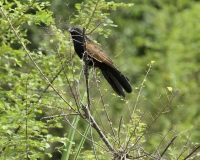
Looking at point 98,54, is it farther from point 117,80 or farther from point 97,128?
point 97,128

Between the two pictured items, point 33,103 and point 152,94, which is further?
point 152,94

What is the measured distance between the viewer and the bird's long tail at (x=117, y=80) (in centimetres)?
345

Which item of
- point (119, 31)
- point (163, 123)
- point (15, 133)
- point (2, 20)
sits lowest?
point (163, 123)

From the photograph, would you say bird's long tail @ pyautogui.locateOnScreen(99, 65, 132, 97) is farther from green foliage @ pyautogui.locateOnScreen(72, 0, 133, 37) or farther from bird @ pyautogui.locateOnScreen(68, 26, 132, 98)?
green foliage @ pyautogui.locateOnScreen(72, 0, 133, 37)

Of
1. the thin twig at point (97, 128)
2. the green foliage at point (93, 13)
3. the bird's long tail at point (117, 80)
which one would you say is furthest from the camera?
the green foliage at point (93, 13)

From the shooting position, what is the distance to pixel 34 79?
4.16 m

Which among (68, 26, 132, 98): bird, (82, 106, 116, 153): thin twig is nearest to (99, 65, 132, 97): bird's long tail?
(68, 26, 132, 98): bird

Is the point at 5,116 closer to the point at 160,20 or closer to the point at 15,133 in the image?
the point at 15,133

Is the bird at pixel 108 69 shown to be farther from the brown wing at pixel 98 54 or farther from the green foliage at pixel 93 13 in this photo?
the green foliage at pixel 93 13

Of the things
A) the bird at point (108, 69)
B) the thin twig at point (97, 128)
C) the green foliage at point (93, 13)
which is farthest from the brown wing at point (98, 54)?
the thin twig at point (97, 128)

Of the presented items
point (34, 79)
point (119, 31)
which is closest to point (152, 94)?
point (119, 31)

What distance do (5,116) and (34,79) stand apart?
0.46 metres

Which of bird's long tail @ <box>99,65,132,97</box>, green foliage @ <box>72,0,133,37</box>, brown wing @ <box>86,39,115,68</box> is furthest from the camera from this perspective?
green foliage @ <box>72,0,133,37</box>

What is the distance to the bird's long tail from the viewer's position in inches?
136
